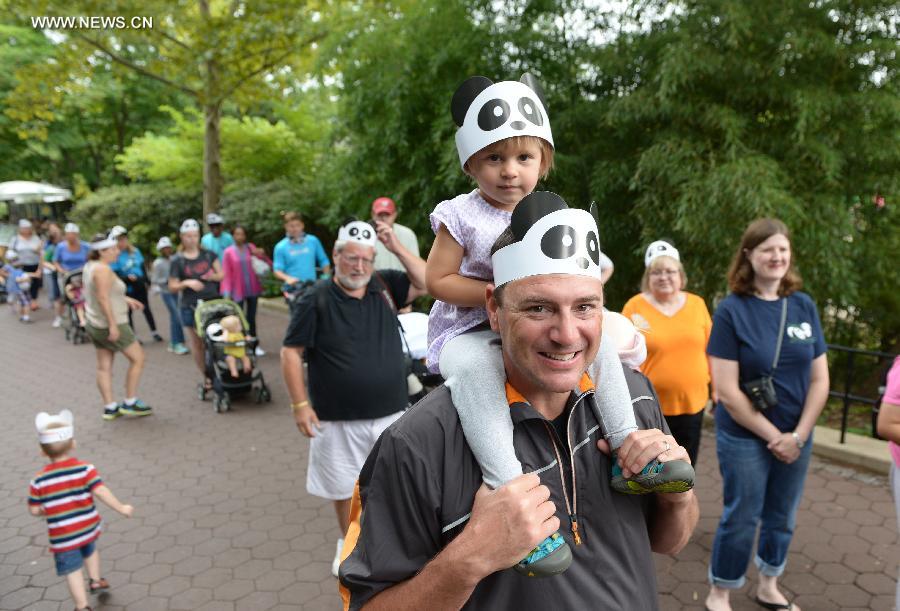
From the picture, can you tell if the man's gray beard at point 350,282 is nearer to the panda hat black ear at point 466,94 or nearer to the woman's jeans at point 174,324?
the panda hat black ear at point 466,94

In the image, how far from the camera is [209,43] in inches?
480

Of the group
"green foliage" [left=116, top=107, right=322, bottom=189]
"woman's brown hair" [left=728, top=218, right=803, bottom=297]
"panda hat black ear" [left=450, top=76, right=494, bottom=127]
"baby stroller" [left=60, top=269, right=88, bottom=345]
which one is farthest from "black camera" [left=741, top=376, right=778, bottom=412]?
"green foliage" [left=116, top=107, right=322, bottom=189]

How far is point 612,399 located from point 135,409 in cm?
732

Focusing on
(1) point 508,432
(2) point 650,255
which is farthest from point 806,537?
(1) point 508,432

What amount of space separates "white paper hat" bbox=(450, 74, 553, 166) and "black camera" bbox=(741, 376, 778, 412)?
2085 mm

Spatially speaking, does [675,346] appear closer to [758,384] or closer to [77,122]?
[758,384]

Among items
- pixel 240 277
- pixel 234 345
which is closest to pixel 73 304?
pixel 240 277

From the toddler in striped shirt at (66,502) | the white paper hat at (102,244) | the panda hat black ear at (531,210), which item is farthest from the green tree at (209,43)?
the panda hat black ear at (531,210)

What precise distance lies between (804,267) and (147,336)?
36.8 feet

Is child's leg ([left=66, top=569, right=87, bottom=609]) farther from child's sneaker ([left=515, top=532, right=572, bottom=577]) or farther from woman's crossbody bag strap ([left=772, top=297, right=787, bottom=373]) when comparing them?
woman's crossbody bag strap ([left=772, top=297, right=787, bottom=373])

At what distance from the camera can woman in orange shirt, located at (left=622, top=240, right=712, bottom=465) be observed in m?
3.97

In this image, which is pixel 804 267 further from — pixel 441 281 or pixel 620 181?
pixel 441 281

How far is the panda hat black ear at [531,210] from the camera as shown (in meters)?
1.46

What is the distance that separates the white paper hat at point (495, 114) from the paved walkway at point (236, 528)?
3239 millimetres
